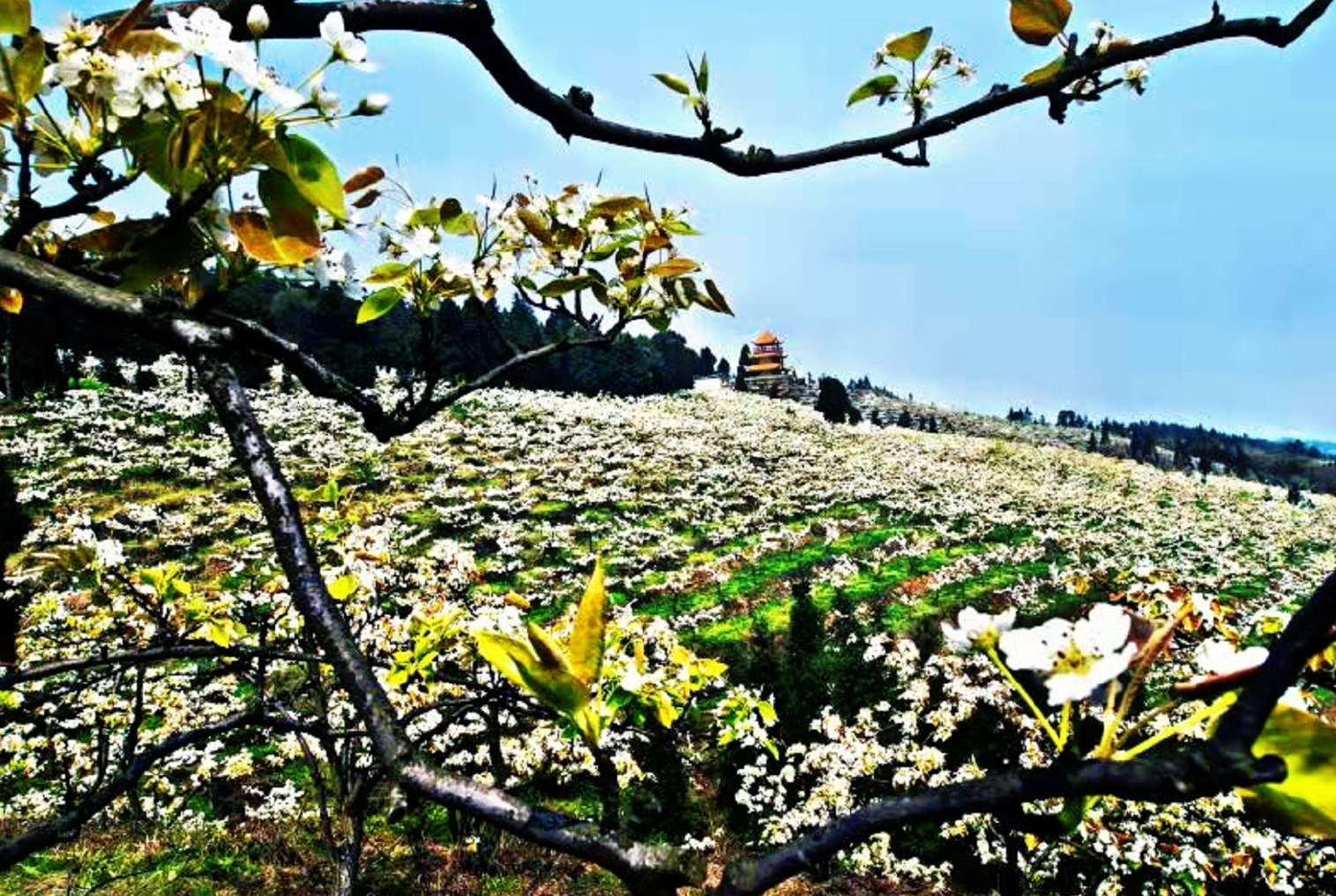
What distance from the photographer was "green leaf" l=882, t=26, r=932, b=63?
1267mm

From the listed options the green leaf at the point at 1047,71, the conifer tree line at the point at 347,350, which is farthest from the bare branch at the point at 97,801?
the conifer tree line at the point at 347,350

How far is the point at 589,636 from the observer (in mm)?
425

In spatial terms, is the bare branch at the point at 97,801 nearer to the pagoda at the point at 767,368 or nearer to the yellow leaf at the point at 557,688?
the yellow leaf at the point at 557,688

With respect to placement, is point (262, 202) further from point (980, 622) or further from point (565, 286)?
point (565, 286)

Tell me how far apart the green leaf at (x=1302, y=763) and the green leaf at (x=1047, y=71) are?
1052 millimetres

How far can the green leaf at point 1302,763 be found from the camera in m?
0.35

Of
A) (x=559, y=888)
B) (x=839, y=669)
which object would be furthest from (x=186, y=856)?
(x=839, y=669)

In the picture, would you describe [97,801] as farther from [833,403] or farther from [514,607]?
[833,403]

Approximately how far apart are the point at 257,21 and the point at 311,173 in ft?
0.74

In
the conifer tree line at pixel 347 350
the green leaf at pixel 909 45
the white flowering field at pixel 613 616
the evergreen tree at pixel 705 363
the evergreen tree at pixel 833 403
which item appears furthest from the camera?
the evergreen tree at pixel 705 363

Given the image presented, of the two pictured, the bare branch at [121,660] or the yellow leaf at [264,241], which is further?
the bare branch at [121,660]

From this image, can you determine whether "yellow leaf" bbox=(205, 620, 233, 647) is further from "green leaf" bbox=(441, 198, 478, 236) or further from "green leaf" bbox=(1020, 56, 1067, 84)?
"green leaf" bbox=(1020, 56, 1067, 84)

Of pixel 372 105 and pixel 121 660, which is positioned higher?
pixel 372 105

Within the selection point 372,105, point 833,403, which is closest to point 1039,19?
point 372,105
